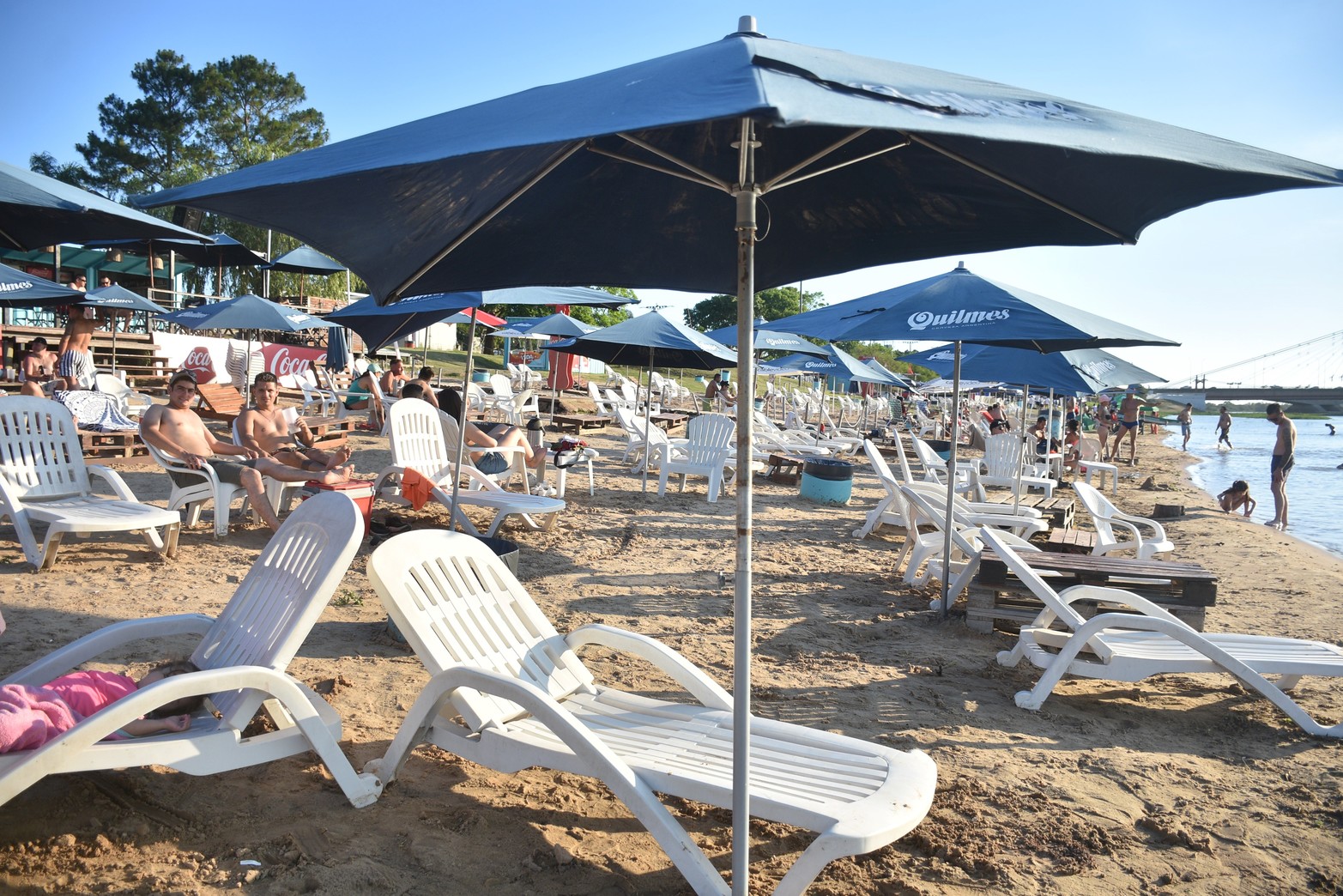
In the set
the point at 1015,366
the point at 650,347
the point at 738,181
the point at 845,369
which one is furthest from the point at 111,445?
the point at 845,369

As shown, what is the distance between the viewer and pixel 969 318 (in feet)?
16.2

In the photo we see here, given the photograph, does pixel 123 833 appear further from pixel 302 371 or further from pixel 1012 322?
pixel 302 371

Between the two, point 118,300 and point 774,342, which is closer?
point 774,342

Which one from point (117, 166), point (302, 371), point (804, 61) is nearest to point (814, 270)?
point (804, 61)

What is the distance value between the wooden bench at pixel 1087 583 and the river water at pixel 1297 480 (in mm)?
10627

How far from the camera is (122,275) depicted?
34.1 m

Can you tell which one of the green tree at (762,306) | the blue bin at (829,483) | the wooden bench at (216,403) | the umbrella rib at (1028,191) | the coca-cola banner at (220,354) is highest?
the green tree at (762,306)

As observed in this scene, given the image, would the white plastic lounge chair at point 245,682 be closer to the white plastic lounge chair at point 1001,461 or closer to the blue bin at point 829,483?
the blue bin at point 829,483


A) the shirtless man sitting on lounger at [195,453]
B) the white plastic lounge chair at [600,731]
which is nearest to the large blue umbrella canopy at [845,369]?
the shirtless man sitting on lounger at [195,453]

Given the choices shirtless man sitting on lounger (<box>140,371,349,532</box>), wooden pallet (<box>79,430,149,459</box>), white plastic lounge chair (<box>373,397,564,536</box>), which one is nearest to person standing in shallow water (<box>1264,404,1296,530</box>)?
white plastic lounge chair (<box>373,397,564,536</box>)

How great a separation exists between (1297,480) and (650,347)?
30751mm

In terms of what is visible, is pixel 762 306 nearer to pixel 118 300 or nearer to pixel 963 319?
pixel 118 300

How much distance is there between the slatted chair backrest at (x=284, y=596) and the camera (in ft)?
9.33

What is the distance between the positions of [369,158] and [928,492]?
22.4 feet
